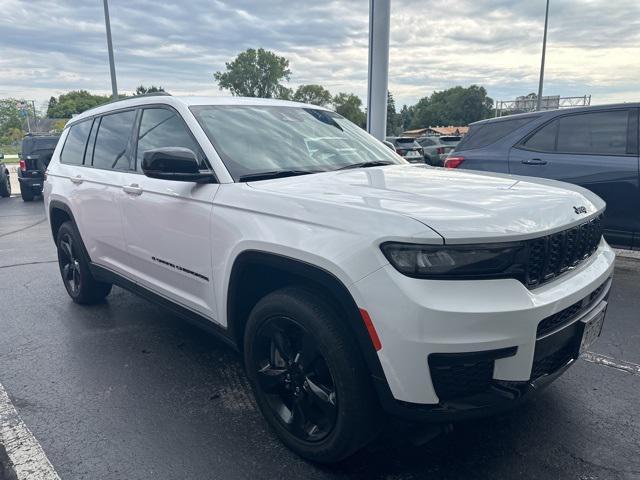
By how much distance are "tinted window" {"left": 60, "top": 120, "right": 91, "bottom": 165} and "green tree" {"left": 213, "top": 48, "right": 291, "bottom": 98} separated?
97479mm

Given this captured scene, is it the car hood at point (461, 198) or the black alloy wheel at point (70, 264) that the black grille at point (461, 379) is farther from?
the black alloy wheel at point (70, 264)

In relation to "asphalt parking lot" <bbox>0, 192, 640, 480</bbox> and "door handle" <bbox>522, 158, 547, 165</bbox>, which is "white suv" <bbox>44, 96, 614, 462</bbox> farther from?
"door handle" <bbox>522, 158, 547, 165</bbox>

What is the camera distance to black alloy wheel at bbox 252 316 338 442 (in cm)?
234

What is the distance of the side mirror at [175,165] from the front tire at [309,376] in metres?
0.87

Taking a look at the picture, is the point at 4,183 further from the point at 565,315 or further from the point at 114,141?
the point at 565,315

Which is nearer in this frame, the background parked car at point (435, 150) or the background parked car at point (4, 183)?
the background parked car at point (435, 150)

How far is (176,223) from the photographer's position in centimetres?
308

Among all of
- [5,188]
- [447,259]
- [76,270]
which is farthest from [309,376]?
[5,188]

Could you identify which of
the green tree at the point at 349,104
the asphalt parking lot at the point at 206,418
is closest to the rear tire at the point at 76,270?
the asphalt parking lot at the point at 206,418

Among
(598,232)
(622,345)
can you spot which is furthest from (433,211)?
(622,345)

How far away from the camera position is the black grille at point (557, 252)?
210 centimetres

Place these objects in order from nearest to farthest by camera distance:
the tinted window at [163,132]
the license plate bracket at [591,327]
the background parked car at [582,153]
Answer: the license plate bracket at [591,327]
the tinted window at [163,132]
the background parked car at [582,153]

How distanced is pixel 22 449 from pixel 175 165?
1.71 m

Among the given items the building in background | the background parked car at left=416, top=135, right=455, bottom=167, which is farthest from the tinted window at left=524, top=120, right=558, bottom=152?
the building in background
